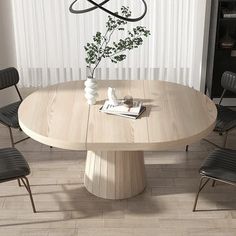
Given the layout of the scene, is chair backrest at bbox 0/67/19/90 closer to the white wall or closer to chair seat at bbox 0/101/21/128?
chair seat at bbox 0/101/21/128

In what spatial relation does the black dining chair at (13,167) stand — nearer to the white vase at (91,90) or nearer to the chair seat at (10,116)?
the chair seat at (10,116)

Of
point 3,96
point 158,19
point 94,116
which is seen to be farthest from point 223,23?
point 3,96

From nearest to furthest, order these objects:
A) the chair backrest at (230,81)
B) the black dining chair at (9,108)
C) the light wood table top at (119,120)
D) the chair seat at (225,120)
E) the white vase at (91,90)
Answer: the light wood table top at (119,120)
the white vase at (91,90)
the chair seat at (225,120)
the black dining chair at (9,108)
the chair backrest at (230,81)

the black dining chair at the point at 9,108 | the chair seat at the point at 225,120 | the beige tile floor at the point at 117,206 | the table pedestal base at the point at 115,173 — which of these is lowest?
the beige tile floor at the point at 117,206

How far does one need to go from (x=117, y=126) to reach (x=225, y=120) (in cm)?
127

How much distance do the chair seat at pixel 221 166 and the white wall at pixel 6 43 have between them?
9.09ft

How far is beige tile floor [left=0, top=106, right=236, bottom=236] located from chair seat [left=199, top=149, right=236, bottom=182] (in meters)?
0.43

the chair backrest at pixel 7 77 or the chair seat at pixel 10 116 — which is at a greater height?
the chair backrest at pixel 7 77

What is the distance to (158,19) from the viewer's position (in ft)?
17.7

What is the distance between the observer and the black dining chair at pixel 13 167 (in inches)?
132

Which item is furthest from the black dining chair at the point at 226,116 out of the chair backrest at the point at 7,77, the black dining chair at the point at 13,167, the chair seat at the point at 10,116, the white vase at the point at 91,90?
the chair backrest at the point at 7,77

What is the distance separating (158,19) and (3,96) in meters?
1.99

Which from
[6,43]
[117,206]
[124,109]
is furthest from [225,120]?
[6,43]

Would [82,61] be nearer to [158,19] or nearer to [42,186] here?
[158,19]
